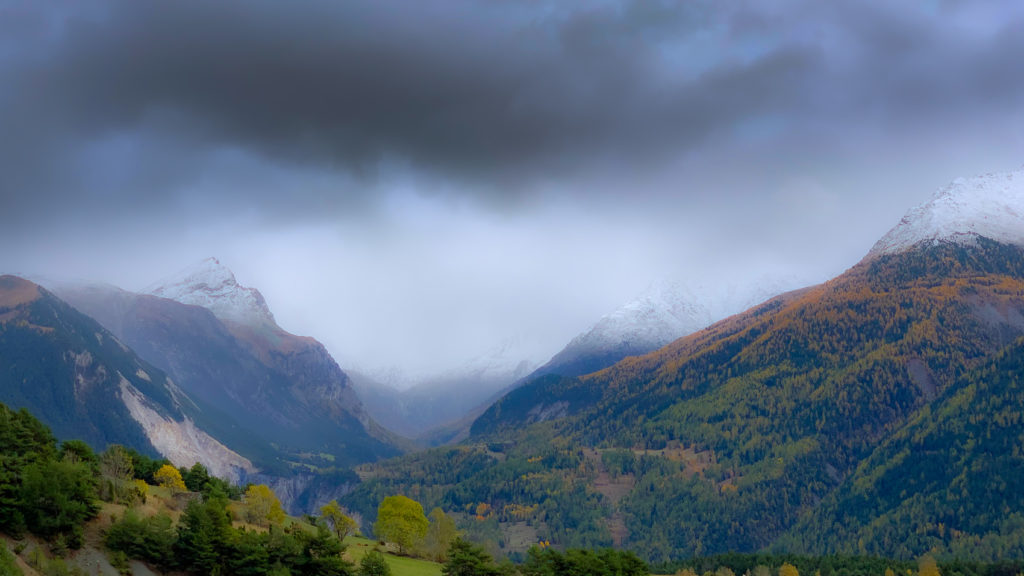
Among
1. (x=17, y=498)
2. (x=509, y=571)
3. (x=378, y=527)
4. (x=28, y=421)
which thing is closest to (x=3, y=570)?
(x=17, y=498)

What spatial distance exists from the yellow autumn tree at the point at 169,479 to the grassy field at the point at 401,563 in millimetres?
36894

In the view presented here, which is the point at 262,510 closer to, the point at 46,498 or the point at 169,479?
A: the point at 169,479

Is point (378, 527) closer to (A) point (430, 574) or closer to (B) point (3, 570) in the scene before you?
(A) point (430, 574)

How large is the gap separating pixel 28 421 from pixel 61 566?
54.9m

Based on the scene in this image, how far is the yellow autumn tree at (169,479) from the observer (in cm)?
15812

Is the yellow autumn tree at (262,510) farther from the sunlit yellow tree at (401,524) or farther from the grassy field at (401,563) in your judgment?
the sunlit yellow tree at (401,524)

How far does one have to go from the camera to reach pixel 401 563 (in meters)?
146

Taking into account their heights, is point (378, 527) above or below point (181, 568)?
below

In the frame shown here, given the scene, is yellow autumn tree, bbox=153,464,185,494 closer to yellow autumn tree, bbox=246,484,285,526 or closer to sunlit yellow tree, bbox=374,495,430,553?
yellow autumn tree, bbox=246,484,285,526

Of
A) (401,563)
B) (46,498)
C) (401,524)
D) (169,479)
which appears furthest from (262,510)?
(46,498)

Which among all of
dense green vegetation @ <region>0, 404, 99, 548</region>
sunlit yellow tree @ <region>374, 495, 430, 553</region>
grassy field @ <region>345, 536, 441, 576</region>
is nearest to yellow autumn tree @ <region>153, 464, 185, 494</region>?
grassy field @ <region>345, 536, 441, 576</region>

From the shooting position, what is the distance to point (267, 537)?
11769cm

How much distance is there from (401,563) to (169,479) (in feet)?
172

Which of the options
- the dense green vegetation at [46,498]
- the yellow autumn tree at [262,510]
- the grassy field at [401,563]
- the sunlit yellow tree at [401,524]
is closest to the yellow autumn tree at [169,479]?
the yellow autumn tree at [262,510]
